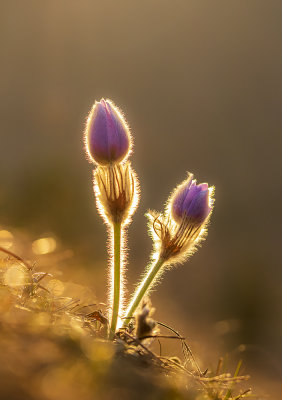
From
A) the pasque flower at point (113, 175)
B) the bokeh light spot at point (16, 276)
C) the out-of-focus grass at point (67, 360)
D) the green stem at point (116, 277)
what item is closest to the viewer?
the out-of-focus grass at point (67, 360)

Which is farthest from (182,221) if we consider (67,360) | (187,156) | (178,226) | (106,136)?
(187,156)

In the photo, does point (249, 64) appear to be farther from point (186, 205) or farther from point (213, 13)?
point (186, 205)

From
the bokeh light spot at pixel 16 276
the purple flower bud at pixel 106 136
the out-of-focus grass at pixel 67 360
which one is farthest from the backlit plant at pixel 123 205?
the bokeh light spot at pixel 16 276

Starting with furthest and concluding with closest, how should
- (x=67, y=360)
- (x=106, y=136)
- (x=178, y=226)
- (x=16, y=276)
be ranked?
(x=178, y=226) < (x=106, y=136) < (x=16, y=276) < (x=67, y=360)

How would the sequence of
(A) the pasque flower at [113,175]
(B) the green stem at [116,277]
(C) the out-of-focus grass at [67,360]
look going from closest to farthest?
(C) the out-of-focus grass at [67,360] → (B) the green stem at [116,277] → (A) the pasque flower at [113,175]

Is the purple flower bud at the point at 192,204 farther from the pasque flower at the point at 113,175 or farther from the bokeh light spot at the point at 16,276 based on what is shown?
the bokeh light spot at the point at 16,276

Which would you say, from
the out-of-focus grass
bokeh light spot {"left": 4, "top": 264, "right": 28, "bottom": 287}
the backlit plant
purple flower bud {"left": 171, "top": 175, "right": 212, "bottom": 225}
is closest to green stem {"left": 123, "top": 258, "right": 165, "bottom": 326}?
the backlit plant

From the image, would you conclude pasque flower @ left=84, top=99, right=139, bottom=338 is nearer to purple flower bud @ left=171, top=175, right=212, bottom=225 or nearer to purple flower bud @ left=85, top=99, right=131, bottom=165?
purple flower bud @ left=85, top=99, right=131, bottom=165

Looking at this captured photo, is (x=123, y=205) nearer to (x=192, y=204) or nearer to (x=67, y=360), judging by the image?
(x=192, y=204)
